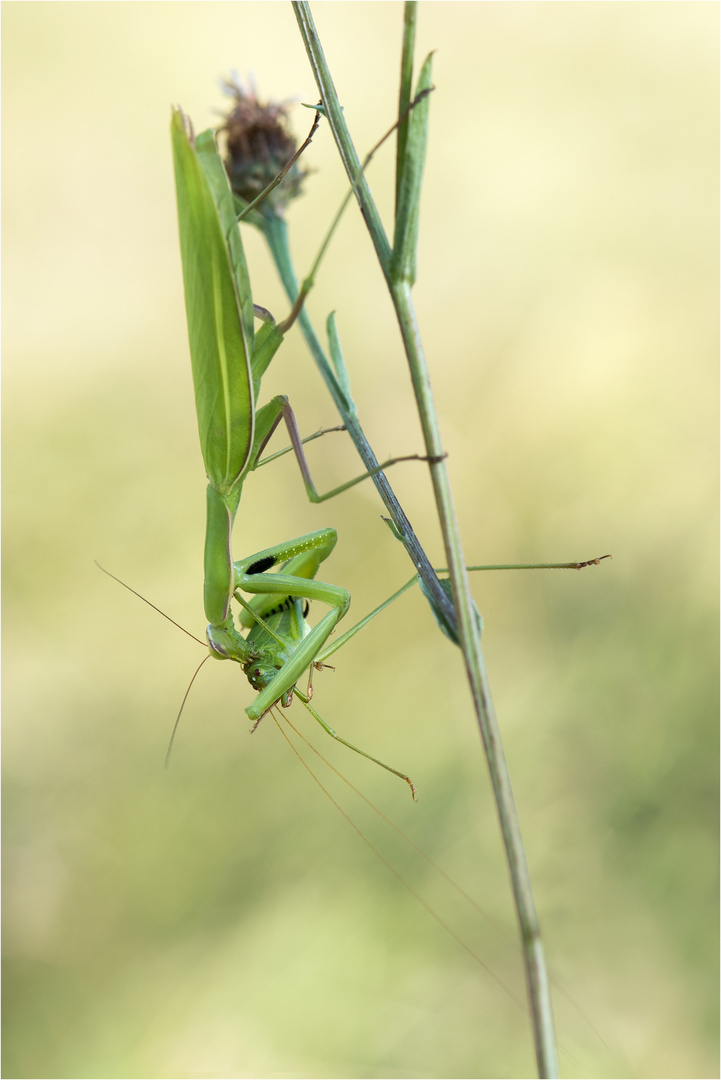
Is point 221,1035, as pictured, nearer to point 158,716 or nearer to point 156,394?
point 158,716

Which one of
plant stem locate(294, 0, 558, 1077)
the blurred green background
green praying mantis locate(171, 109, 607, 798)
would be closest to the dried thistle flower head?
the blurred green background

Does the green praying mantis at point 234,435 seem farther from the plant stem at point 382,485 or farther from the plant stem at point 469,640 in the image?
the plant stem at point 469,640

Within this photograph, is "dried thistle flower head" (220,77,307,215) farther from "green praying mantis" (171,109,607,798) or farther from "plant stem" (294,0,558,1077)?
"plant stem" (294,0,558,1077)

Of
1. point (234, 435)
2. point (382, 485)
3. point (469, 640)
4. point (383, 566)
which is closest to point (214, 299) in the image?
point (234, 435)

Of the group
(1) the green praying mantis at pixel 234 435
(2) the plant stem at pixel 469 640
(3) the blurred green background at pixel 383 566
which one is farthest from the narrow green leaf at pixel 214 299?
(3) the blurred green background at pixel 383 566

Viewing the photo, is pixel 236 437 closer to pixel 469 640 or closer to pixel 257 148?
pixel 469 640
